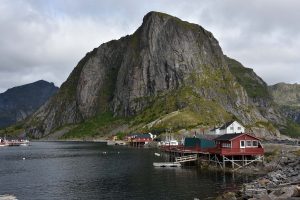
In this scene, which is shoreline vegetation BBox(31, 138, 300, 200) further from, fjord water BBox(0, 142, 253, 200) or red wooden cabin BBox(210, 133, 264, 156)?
fjord water BBox(0, 142, 253, 200)

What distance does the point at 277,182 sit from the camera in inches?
2803

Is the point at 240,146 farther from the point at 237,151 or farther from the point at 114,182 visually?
the point at 114,182

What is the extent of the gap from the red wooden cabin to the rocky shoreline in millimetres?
4305

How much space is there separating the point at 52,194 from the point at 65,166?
163 feet

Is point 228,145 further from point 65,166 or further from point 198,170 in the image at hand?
point 65,166

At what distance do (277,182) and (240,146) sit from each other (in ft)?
114

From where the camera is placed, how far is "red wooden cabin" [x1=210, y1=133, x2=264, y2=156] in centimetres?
10456

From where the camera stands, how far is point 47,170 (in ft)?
390

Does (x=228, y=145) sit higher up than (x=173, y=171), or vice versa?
(x=228, y=145)

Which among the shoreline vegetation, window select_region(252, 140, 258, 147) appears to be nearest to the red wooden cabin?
window select_region(252, 140, 258, 147)

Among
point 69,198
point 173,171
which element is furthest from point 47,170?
point 69,198

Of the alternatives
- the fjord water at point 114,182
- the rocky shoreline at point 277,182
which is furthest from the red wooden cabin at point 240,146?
the fjord water at point 114,182


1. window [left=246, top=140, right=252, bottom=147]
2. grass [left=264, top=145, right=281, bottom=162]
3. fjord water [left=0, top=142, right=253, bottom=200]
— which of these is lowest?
fjord water [left=0, top=142, right=253, bottom=200]

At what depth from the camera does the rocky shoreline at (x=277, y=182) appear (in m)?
51.9
